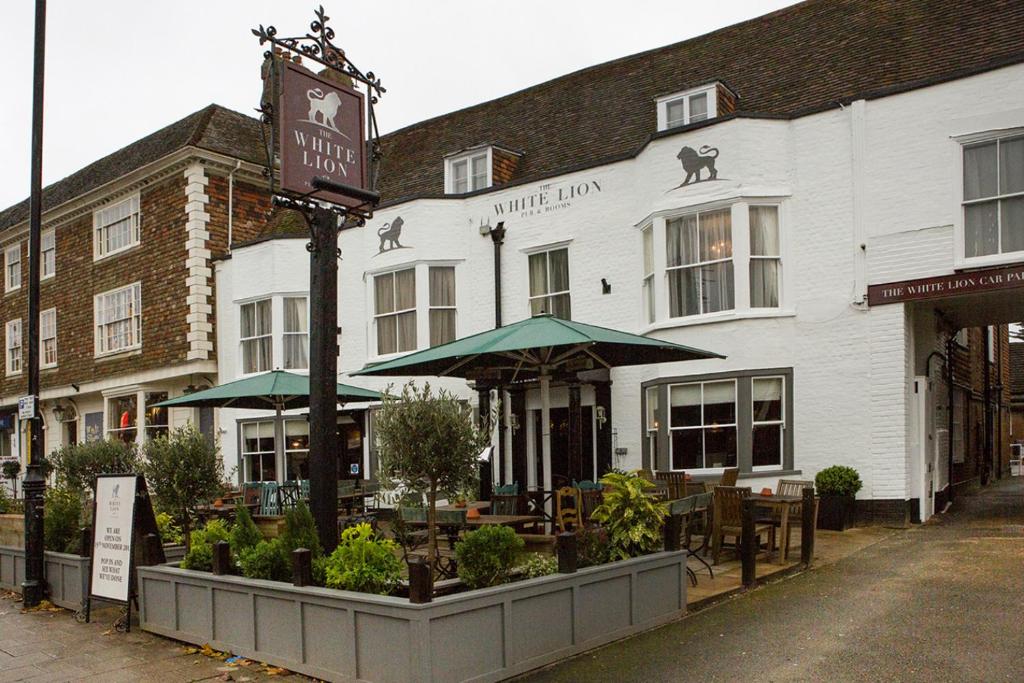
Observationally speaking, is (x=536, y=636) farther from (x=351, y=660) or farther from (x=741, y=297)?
(x=741, y=297)

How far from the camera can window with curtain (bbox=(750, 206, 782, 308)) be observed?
14.4 meters

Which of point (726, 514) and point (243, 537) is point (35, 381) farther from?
point (726, 514)

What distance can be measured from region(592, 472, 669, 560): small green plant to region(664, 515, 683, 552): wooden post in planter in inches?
5.5

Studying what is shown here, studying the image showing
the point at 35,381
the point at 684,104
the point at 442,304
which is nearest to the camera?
the point at 35,381

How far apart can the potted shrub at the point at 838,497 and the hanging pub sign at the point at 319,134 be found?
8.19 m

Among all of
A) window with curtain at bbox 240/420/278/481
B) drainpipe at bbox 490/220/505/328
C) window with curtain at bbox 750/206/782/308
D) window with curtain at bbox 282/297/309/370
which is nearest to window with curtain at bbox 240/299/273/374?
window with curtain at bbox 282/297/309/370

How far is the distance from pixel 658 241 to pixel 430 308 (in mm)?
5309

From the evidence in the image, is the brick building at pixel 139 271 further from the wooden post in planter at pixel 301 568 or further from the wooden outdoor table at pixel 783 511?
the wooden outdoor table at pixel 783 511

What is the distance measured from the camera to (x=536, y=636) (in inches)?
268

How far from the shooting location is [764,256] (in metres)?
Result: 14.4

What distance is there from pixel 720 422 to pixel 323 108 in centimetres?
882

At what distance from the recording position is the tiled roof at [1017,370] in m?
35.5

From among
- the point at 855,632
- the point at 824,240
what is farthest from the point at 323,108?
the point at 824,240

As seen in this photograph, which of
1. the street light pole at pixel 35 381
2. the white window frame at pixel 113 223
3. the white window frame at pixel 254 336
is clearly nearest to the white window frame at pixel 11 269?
the white window frame at pixel 113 223
